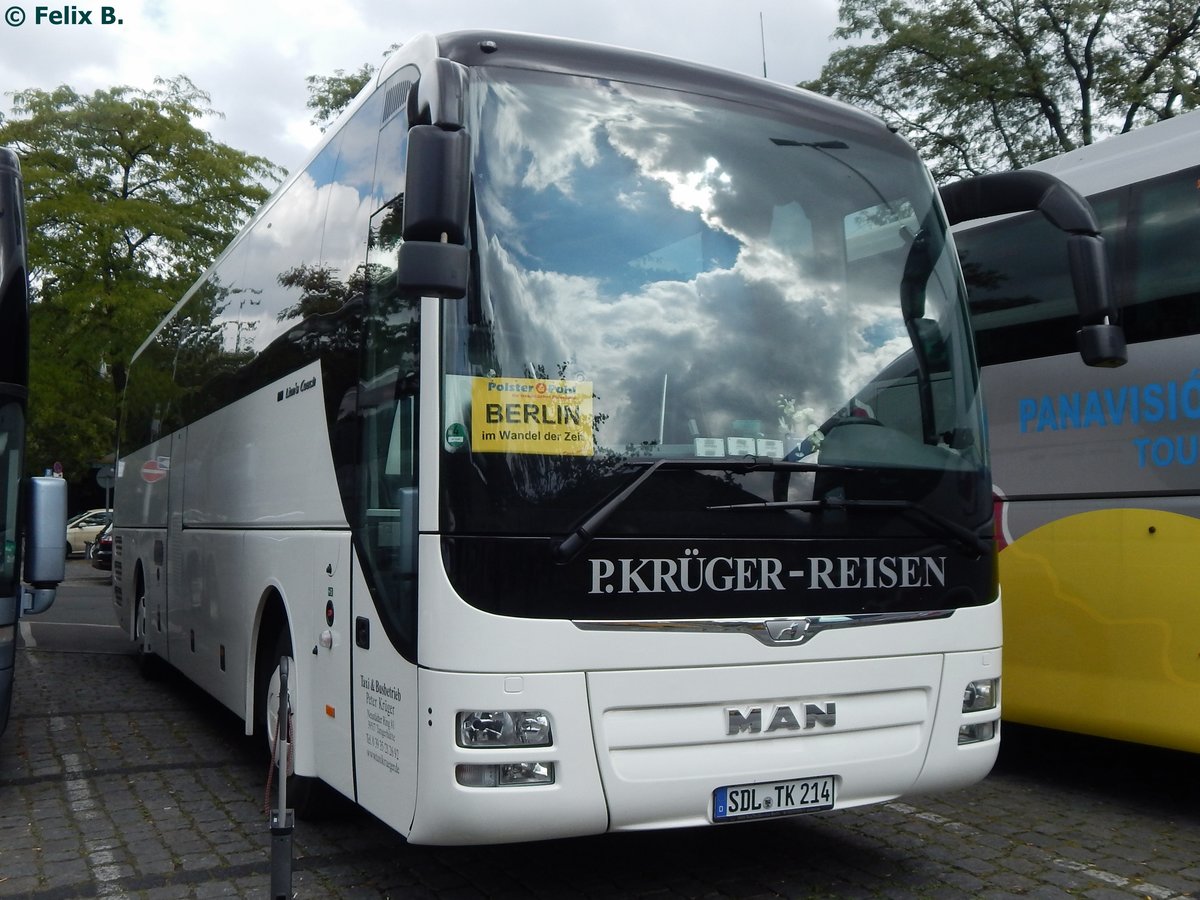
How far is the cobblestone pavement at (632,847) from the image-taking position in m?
Answer: 5.43

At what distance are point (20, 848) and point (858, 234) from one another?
4908mm

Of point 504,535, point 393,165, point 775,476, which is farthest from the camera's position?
point 393,165

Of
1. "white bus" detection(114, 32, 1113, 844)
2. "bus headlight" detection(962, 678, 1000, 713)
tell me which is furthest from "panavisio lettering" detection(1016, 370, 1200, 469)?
"bus headlight" detection(962, 678, 1000, 713)

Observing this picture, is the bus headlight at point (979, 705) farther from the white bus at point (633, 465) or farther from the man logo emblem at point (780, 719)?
the man logo emblem at point (780, 719)

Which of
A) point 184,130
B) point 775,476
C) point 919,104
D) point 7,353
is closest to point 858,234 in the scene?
point 775,476

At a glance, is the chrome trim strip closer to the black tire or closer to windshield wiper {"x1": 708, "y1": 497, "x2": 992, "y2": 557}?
windshield wiper {"x1": 708, "y1": 497, "x2": 992, "y2": 557}

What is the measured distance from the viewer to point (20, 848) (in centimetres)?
614

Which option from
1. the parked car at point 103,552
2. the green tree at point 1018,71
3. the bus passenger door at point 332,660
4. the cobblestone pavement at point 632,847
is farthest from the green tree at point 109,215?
the bus passenger door at point 332,660

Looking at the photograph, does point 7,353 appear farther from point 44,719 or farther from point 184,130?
point 184,130

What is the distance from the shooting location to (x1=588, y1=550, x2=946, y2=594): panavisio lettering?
15.3 feet

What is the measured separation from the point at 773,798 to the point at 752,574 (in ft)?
2.81

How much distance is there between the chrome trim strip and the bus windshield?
0.34m

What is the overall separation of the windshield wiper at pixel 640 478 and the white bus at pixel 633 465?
12 mm

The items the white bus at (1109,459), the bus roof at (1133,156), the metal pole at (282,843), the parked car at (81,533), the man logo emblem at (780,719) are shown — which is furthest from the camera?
the parked car at (81,533)
